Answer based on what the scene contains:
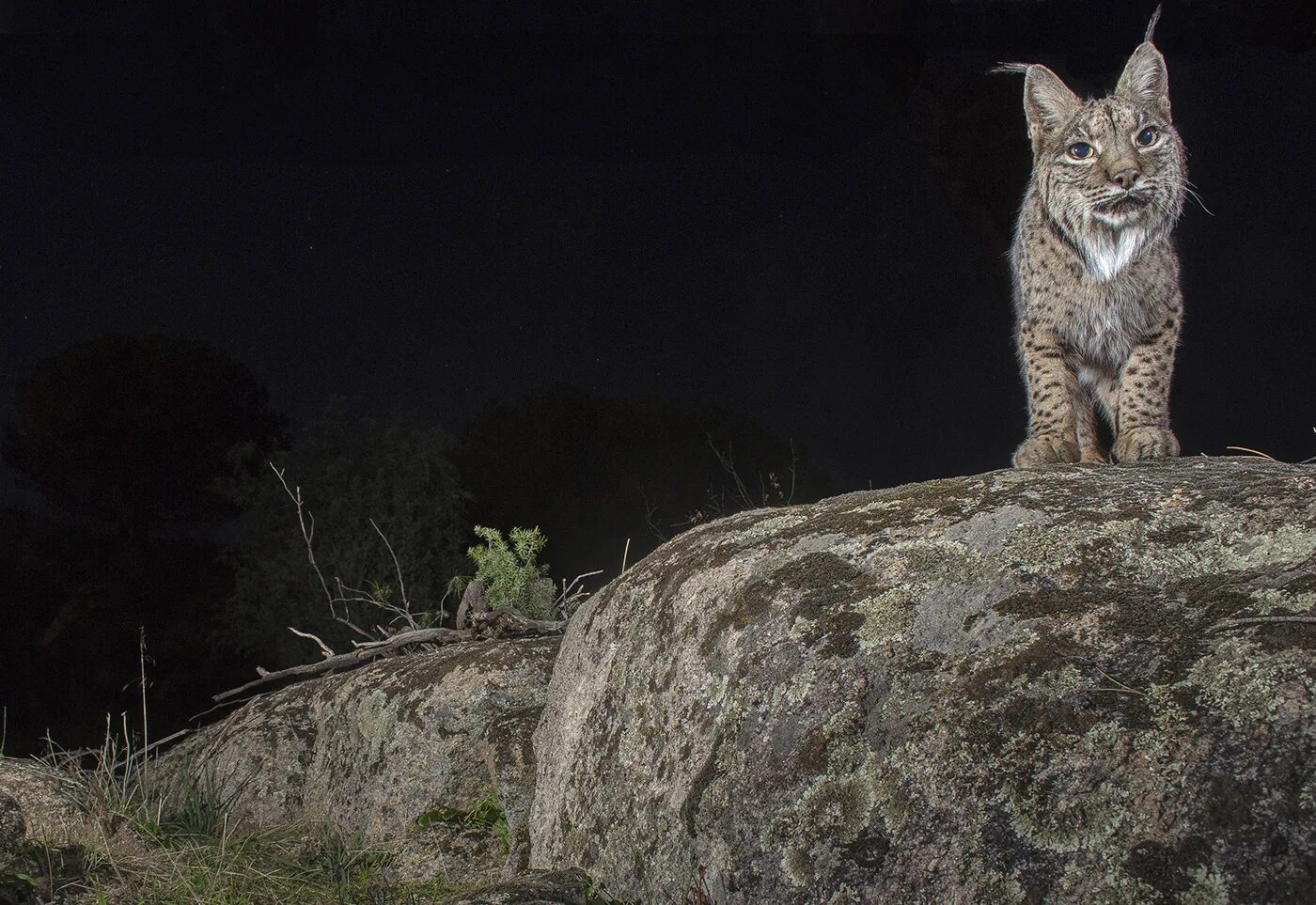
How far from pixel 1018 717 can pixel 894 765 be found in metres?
0.24

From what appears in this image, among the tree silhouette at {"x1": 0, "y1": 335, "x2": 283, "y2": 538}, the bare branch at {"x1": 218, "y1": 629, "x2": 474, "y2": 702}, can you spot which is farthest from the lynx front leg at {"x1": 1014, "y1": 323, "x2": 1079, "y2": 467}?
→ the tree silhouette at {"x1": 0, "y1": 335, "x2": 283, "y2": 538}

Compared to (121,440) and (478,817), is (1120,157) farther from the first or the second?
(121,440)

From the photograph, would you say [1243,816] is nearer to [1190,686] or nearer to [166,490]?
[1190,686]

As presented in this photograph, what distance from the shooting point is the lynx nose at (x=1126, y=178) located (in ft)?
12.5

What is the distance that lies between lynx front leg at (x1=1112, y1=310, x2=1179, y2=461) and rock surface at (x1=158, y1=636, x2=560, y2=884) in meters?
2.25

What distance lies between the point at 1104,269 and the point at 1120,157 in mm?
408

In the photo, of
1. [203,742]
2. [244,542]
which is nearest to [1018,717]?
[203,742]

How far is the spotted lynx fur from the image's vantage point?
3.72 meters

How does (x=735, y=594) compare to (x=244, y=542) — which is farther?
(x=244, y=542)

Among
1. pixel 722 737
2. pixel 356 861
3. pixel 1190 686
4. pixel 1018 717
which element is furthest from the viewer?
pixel 356 861

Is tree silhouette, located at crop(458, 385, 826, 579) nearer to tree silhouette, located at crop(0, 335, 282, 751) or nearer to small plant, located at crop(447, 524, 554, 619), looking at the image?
tree silhouette, located at crop(0, 335, 282, 751)

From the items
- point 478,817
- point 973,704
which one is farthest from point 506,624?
point 973,704

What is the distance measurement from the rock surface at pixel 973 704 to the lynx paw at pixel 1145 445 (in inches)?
23.0

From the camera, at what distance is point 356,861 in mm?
3734
